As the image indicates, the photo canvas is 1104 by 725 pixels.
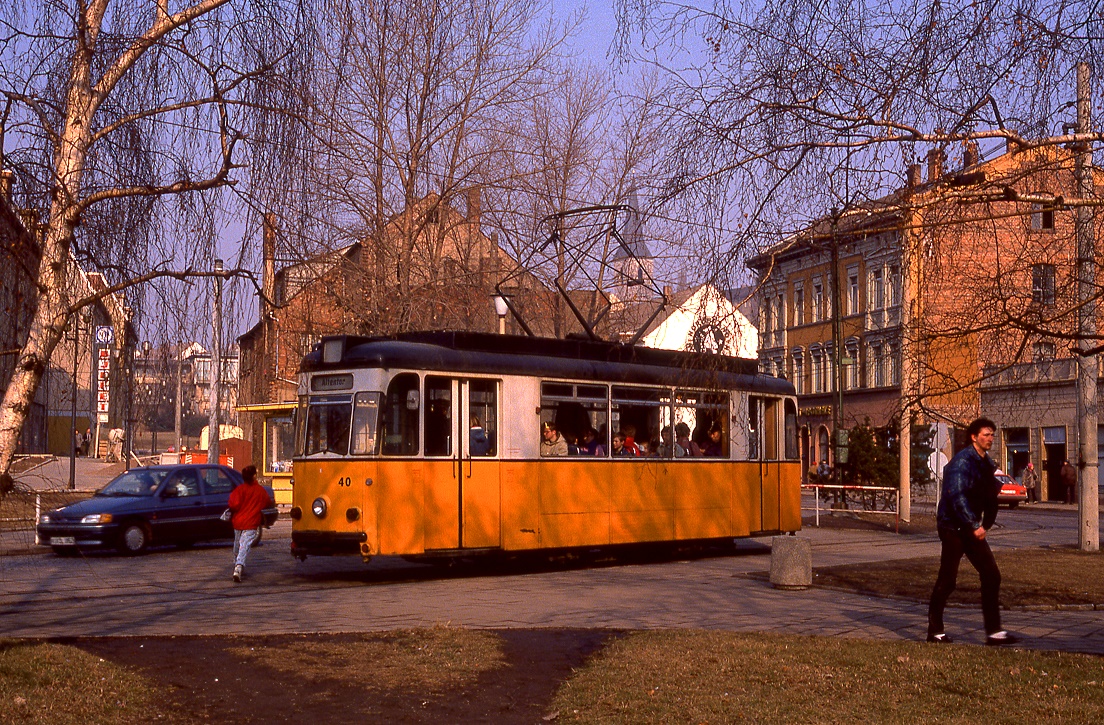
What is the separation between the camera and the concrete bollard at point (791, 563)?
16.2 m

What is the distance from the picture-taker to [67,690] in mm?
8289

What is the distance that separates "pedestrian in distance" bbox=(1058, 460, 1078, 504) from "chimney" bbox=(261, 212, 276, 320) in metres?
48.1

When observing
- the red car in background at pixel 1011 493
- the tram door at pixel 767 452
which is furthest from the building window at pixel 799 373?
the tram door at pixel 767 452

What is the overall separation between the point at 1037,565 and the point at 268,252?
14.6 meters

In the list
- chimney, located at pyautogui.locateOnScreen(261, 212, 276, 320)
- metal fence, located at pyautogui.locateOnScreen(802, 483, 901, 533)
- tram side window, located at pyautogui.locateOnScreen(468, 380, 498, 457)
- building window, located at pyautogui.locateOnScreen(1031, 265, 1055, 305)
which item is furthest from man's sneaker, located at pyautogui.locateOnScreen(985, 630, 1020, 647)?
metal fence, located at pyautogui.locateOnScreen(802, 483, 901, 533)

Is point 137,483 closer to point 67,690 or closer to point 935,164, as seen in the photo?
point 67,690

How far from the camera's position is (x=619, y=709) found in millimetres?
8094

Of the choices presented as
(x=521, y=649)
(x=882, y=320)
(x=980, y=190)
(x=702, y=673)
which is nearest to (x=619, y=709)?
(x=702, y=673)

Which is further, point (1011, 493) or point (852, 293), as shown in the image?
point (1011, 493)

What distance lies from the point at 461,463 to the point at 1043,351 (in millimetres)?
8375

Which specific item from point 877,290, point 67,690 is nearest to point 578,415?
point 877,290

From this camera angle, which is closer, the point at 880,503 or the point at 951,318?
the point at 951,318

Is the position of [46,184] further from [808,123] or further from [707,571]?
[707,571]

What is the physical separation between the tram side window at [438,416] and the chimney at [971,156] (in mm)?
9937
